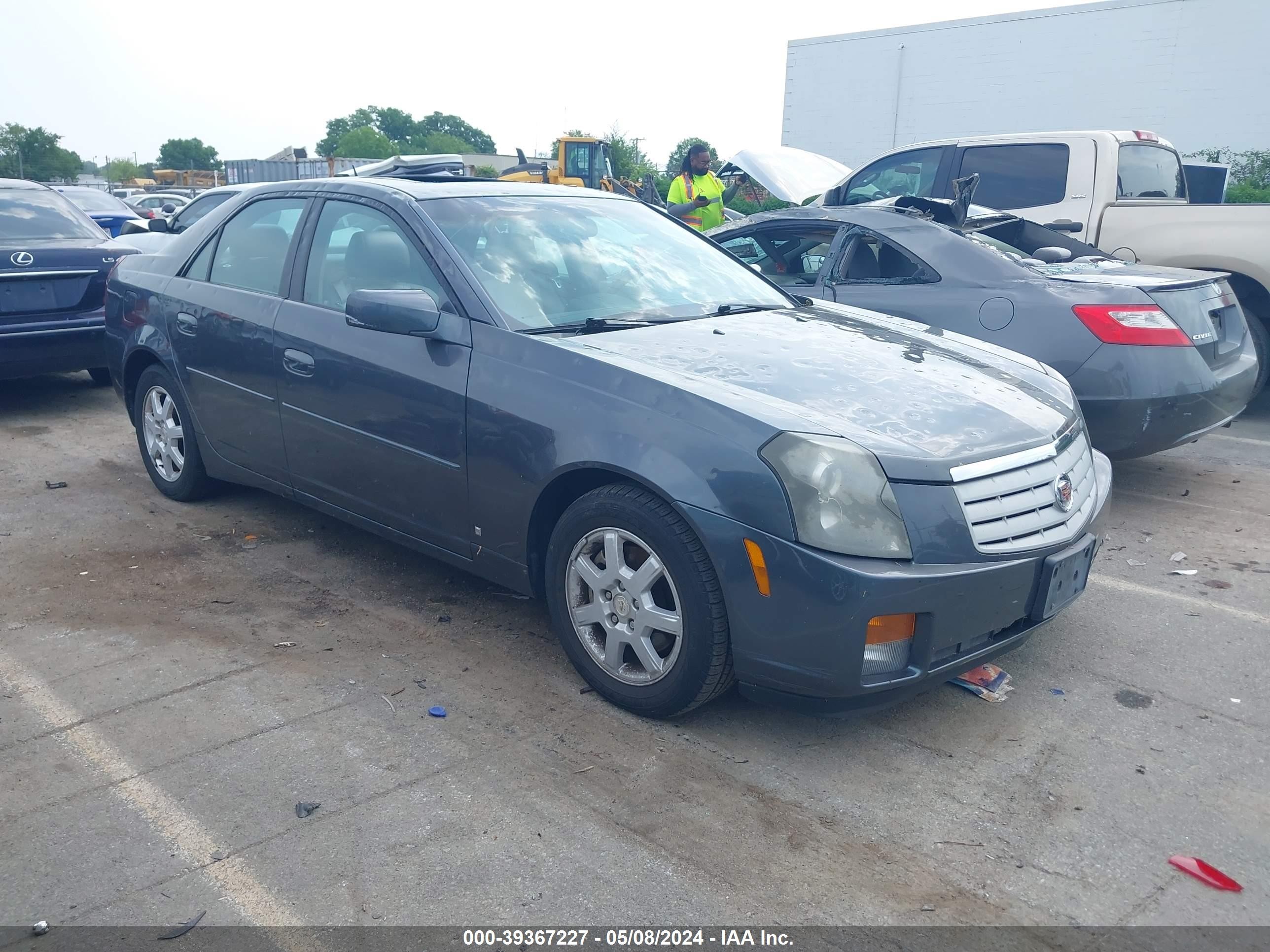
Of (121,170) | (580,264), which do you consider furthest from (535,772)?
(121,170)

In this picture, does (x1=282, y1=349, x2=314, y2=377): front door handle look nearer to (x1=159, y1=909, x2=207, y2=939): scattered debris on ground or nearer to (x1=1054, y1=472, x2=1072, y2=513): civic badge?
(x1=159, y1=909, x2=207, y2=939): scattered debris on ground

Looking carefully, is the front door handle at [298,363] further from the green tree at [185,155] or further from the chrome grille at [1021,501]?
the green tree at [185,155]

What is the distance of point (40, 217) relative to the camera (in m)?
7.60

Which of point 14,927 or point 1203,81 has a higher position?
A: point 1203,81

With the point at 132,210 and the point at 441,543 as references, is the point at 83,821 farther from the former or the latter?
the point at 132,210

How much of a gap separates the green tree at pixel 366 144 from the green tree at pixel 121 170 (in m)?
19.2

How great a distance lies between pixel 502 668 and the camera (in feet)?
11.9

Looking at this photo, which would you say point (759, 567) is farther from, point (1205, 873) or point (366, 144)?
point (366, 144)

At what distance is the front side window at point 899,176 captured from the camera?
8.62m

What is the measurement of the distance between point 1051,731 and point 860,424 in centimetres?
118

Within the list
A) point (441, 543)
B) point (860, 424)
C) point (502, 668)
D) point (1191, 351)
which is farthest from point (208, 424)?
Answer: point (1191, 351)

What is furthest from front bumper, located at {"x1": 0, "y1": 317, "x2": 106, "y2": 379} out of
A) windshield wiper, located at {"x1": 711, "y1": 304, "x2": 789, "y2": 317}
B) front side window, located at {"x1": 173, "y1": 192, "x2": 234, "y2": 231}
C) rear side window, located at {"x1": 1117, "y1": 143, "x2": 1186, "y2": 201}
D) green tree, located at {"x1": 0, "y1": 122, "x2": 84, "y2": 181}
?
green tree, located at {"x1": 0, "y1": 122, "x2": 84, "y2": 181}

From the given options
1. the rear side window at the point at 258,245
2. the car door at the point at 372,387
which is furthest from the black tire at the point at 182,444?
the car door at the point at 372,387

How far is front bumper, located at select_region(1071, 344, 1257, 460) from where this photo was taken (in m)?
5.05
